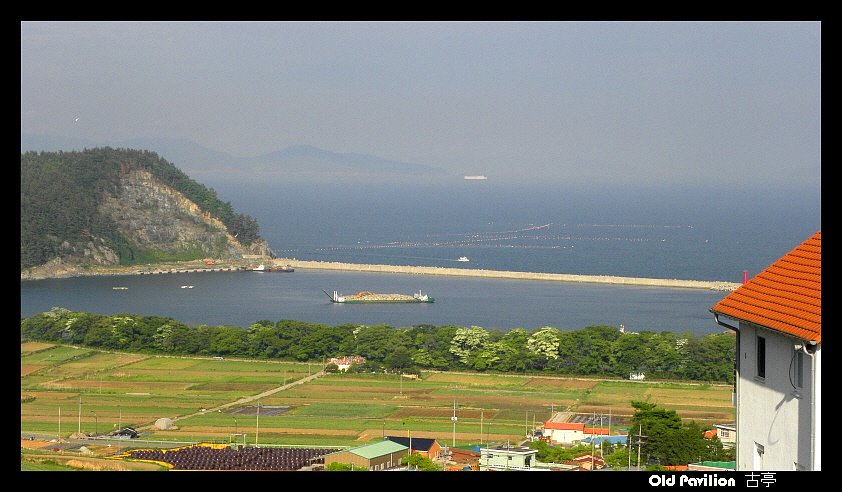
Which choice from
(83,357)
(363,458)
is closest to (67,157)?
(83,357)

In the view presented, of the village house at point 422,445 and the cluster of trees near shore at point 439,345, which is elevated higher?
the cluster of trees near shore at point 439,345

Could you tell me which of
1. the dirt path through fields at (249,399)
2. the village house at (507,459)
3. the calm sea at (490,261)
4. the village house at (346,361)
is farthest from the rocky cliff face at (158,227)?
the village house at (507,459)

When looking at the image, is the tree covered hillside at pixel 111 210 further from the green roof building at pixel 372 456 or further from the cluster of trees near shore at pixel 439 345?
the green roof building at pixel 372 456

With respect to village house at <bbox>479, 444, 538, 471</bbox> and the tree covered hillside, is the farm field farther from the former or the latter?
the tree covered hillside

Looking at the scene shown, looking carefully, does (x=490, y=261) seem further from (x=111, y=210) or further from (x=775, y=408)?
(x=775, y=408)

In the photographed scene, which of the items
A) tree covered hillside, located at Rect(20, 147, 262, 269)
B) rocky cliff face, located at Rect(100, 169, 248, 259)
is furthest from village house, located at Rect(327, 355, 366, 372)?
rocky cliff face, located at Rect(100, 169, 248, 259)

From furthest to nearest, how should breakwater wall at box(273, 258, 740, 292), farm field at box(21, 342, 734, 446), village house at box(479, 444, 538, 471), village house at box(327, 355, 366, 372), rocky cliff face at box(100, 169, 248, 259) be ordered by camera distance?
rocky cliff face at box(100, 169, 248, 259), breakwater wall at box(273, 258, 740, 292), village house at box(327, 355, 366, 372), farm field at box(21, 342, 734, 446), village house at box(479, 444, 538, 471)
